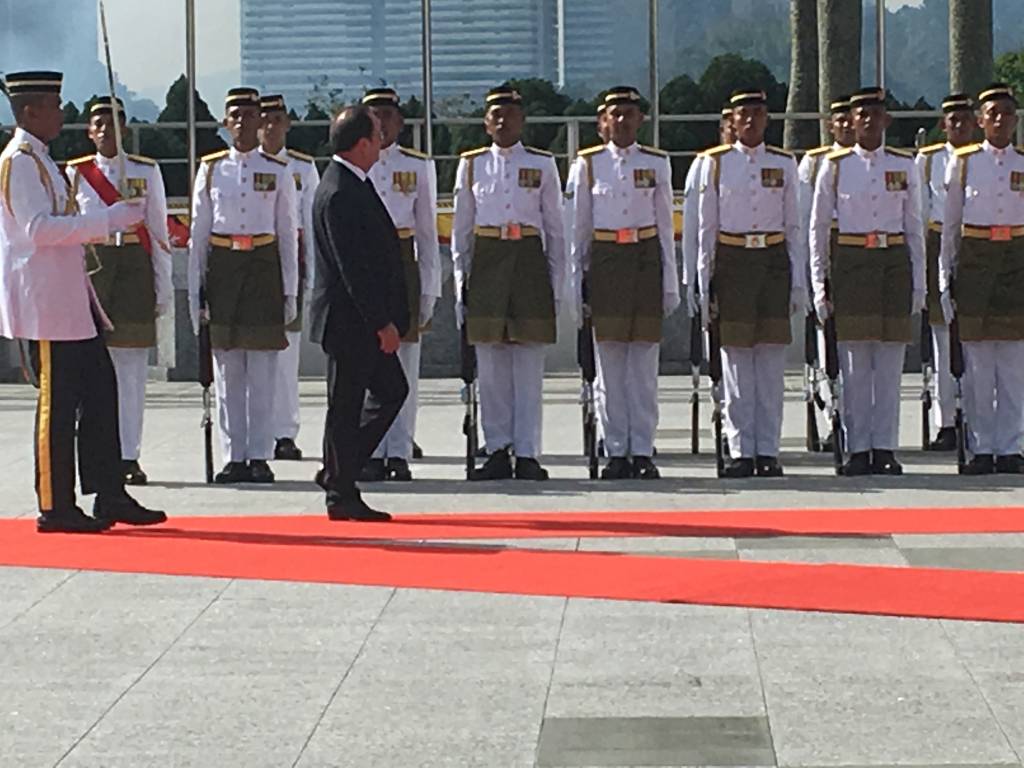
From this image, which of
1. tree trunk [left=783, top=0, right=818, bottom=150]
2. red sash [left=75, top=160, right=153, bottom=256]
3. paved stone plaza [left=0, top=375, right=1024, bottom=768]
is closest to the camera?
paved stone plaza [left=0, top=375, right=1024, bottom=768]

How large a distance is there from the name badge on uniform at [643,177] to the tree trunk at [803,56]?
1149cm

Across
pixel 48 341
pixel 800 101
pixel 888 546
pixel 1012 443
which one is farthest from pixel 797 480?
pixel 800 101

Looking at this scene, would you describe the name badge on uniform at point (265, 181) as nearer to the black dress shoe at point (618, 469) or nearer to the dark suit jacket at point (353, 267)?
the dark suit jacket at point (353, 267)

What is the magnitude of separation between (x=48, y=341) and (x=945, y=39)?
13.5m

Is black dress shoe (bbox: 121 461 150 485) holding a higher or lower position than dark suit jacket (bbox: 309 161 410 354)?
lower

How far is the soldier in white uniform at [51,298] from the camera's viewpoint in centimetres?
1074

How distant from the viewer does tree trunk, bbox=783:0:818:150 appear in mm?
24641

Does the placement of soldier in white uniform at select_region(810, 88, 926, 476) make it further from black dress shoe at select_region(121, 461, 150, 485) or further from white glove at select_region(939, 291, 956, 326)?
black dress shoe at select_region(121, 461, 150, 485)

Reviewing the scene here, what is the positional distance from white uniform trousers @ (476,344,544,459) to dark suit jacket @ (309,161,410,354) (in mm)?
1881

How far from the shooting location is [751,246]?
12836mm

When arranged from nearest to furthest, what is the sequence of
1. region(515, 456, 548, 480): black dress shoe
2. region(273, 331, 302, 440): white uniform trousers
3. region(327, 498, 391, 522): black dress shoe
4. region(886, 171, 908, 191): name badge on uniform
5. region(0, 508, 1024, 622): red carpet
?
region(0, 508, 1024, 622): red carpet
region(327, 498, 391, 522): black dress shoe
region(886, 171, 908, 191): name badge on uniform
region(515, 456, 548, 480): black dress shoe
region(273, 331, 302, 440): white uniform trousers

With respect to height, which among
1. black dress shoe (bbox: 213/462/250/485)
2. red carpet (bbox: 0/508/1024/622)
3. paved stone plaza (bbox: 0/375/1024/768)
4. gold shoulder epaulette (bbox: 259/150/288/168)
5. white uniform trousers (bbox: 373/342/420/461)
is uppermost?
gold shoulder epaulette (bbox: 259/150/288/168)

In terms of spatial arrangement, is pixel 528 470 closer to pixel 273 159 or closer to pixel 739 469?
pixel 739 469

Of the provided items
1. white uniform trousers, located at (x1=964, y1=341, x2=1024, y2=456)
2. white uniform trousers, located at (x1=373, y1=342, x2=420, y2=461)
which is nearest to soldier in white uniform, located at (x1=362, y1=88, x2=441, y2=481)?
white uniform trousers, located at (x1=373, y1=342, x2=420, y2=461)
